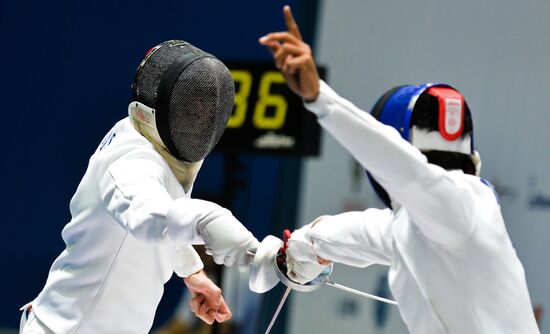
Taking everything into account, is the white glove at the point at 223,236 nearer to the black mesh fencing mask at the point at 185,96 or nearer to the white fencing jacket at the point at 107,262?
the white fencing jacket at the point at 107,262

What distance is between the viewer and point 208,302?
256 centimetres

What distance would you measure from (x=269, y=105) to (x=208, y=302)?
2.25 meters

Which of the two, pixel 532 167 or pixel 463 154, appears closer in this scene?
pixel 463 154

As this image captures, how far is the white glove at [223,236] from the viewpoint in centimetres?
202

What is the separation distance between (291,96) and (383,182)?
116 inches

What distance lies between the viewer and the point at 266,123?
15.5 feet

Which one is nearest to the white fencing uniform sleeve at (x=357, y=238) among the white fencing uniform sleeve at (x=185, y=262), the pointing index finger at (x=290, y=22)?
the pointing index finger at (x=290, y=22)

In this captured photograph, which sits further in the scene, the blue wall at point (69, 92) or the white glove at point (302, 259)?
the blue wall at point (69, 92)

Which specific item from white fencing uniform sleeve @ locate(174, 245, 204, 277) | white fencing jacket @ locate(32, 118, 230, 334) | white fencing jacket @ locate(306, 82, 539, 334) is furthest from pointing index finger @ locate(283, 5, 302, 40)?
white fencing uniform sleeve @ locate(174, 245, 204, 277)

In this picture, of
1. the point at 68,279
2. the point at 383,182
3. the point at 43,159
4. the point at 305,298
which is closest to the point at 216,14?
the point at 43,159

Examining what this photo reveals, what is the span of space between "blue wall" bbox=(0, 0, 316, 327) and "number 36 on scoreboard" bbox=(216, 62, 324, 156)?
0.81 m

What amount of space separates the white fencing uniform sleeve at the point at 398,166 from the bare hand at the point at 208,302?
0.91m

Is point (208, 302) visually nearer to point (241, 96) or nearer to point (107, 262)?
point (107, 262)

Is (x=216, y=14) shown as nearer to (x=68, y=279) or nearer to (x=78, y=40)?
(x=78, y=40)
